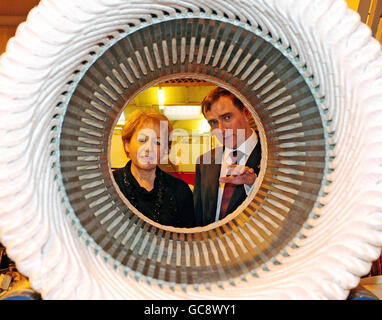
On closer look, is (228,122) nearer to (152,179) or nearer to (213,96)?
(213,96)

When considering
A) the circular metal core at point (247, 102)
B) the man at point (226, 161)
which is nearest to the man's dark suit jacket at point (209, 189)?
the man at point (226, 161)

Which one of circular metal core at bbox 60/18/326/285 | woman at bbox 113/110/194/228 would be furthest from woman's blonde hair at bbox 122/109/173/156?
circular metal core at bbox 60/18/326/285

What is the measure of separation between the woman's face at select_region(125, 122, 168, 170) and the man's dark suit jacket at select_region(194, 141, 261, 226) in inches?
3.2

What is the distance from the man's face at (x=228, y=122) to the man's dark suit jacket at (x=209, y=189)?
0.03 m

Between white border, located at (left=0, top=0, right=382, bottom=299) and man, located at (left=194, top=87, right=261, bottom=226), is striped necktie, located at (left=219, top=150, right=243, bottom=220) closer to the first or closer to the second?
man, located at (left=194, top=87, right=261, bottom=226)

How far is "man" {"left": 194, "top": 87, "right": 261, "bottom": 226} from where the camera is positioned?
0.54m

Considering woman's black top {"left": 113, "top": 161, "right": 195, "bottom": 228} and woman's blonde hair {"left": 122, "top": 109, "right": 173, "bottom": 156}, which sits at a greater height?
woman's blonde hair {"left": 122, "top": 109, "right": 173, "bottom": 156}

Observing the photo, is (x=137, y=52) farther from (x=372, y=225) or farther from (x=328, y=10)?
(x=372, y=225)

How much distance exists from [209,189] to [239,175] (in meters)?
0.06

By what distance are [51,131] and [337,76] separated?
30cm

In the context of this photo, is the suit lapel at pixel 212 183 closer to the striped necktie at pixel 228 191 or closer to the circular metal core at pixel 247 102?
the striped necktie at pixel 228 191

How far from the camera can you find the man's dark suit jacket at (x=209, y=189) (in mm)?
552

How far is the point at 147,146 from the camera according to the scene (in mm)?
563

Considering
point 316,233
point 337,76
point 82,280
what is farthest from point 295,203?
point 82,280
